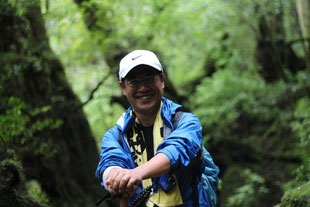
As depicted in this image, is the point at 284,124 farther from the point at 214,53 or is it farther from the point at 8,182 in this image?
the point at 8,182

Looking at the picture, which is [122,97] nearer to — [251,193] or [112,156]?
[251,193]

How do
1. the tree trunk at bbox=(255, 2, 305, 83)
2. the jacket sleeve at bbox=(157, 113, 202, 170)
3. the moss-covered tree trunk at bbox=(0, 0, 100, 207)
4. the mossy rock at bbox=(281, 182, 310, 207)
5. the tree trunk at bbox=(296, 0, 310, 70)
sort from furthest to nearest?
the tree trunk at bbox=(255, 2, 305, 83), the tree trunk at bbox=(296, 0, 310, 70), the moss-covered tree trunk at bbox=(0, 0, 100, 207), the mossy rock at bbox=(281, 182, 310, 207), the jacket sleeve at bbox=(157, 113, 202, 170)

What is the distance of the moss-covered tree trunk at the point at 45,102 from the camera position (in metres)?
5.52

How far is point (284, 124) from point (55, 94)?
651 cm

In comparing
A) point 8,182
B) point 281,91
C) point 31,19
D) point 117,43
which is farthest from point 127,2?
point 8,182

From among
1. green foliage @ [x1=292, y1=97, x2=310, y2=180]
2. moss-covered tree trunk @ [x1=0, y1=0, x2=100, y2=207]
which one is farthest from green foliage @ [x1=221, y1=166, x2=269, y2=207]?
moss-covered tree trunk @ [x1=0, y1=0, x2=100, y2=207]

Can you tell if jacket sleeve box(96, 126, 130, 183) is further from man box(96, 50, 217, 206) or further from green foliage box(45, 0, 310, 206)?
green foliage box(45, 0, 310, 206)

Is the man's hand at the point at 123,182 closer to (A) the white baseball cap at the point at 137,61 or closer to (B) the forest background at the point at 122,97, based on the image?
(A) the white baseball cap at the point at 137,61

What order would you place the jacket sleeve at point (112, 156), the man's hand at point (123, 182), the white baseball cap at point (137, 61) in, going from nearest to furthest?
the man's hand at point (123, 182), the jacket sleeve at point (112, 156), the white baseball cap at point (137, 61)

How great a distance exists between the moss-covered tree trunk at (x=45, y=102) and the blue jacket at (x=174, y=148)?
8.90ft

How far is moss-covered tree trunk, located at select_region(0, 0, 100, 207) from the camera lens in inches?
217

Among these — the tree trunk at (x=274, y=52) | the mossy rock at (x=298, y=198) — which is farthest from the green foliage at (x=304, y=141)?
the tree trunk at (x=274, y=52)

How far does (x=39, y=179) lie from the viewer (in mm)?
5457

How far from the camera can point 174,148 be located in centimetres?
203
